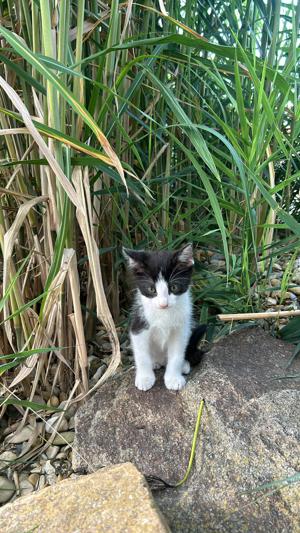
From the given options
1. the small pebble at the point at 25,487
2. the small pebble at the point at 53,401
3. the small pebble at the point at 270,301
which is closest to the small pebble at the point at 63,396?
the small pebble at the point at 53,401

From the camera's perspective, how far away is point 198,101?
72.5 inches

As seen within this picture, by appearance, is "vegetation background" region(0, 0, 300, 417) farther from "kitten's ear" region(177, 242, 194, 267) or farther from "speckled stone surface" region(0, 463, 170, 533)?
"speckled stone surface" region(0, 463, 170, 533)

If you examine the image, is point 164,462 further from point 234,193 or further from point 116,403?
point 234,193

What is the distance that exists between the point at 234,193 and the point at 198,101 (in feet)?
1.27

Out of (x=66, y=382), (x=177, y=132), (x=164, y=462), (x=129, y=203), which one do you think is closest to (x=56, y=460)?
(x=66, y=382)

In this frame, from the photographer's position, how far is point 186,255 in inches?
56.9

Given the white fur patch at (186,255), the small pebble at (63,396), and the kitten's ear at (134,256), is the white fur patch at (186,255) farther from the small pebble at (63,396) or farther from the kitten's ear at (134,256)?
the small pebble at (63,396)

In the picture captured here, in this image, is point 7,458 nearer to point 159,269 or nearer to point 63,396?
point 63,396

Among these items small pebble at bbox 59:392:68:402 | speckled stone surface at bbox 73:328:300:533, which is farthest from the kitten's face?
small pebble at bbox 59:392:68:402

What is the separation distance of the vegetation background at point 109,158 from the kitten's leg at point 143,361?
15 centimetres

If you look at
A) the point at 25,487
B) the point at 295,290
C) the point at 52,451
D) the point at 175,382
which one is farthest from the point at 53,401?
the point at 295,290

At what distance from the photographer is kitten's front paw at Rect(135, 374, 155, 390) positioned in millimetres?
1449

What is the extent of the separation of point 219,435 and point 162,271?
470mm

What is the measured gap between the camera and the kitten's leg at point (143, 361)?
1.46 m
